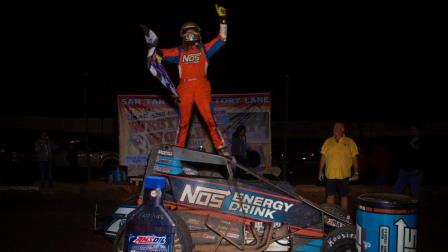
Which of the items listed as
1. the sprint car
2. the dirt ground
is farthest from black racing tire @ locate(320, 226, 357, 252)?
the dirt ground

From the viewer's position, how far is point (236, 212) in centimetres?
477

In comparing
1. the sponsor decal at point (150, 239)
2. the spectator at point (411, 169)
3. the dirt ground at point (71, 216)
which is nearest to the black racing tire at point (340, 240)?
the sponsor decal at point (150, 239)

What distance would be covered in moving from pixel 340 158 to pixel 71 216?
5.45 meters

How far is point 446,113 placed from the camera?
93.4 ft

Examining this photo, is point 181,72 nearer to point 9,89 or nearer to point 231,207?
point 231,207

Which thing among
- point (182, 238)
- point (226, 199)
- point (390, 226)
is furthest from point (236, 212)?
point (390, 226)

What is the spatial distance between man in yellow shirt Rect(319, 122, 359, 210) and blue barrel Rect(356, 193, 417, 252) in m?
2.92

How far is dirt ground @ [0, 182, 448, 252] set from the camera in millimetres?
6949

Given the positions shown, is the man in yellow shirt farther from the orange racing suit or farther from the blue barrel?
the blue barrel

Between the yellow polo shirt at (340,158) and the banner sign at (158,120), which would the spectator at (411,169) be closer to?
the yellow polo shirt at (340,158)

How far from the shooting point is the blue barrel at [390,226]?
3.96m

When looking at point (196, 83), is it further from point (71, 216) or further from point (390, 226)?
point (71, 216)

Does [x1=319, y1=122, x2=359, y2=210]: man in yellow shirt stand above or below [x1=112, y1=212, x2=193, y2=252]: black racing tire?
above

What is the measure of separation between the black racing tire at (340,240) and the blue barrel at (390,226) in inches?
26.0
